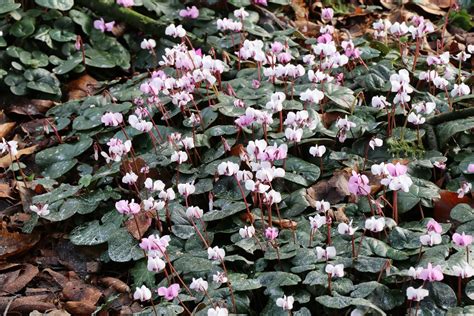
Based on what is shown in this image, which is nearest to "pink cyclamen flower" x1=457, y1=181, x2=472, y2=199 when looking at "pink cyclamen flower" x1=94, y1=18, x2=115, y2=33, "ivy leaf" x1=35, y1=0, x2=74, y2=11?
"pink cyclamen flower" x1=94, y1=18, x2=115, y2=33

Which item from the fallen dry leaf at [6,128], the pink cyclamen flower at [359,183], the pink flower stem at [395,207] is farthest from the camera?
the fallen dry leaf at [6,128]

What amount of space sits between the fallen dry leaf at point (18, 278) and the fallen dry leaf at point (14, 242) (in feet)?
0.27

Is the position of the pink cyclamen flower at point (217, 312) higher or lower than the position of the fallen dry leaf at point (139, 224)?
higher

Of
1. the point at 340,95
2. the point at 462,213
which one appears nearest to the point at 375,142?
the point at 462,213

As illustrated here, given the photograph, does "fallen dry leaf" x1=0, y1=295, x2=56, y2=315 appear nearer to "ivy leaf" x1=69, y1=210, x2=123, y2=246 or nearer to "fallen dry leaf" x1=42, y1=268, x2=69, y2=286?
"fallen dry leaf" x1=42, y1=268, x2=69, y2=286

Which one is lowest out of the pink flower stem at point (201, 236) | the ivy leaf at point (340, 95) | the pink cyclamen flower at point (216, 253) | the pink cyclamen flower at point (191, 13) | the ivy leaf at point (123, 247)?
the ivy leaf at point (123, 247)

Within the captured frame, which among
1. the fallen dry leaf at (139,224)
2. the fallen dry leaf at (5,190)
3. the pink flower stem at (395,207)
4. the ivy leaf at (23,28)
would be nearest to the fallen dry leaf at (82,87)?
the ivy leaf at (23,28)

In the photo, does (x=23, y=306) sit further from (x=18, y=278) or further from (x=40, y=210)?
(x=40, y=210)

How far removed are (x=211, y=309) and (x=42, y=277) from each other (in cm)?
102

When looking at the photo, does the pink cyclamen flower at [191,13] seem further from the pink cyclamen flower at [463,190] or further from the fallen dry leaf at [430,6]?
the pink cyclamen flower at [463,190]

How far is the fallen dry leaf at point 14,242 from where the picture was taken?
322 centimetres

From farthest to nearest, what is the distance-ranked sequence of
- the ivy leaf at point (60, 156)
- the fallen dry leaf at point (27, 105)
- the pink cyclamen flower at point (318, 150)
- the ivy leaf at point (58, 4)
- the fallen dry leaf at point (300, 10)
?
the fallen dry leaf at point (300, 10), the ivy leaf at point (58, 4), the fallen dry leaf at point (27, 105), the ivy leaf at point (60, 156), the pink cyclamen flower at point (318, 150)

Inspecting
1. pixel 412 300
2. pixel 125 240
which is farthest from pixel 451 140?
pixel 125 240

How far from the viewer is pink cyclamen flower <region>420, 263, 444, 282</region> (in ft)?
7.85
